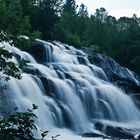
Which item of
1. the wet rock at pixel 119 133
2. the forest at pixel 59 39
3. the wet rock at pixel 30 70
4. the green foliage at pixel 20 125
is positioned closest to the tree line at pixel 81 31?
the forest at pixel 59 39

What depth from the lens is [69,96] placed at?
31.9 m

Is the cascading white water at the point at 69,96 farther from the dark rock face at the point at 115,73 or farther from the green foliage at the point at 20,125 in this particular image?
the green foliage at the point at 20,125

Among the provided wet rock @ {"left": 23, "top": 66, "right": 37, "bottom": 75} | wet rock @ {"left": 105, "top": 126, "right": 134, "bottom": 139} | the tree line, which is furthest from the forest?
wet rock @ {"left": 105, "top": 126, "right": 134, "bottom": 139}

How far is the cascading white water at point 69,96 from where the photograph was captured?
27.8m

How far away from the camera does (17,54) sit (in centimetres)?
3409

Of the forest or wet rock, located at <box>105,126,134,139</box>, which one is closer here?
the forest

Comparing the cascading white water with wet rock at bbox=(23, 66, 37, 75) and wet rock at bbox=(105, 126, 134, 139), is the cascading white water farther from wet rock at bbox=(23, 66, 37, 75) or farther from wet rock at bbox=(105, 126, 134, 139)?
wet rock at bbox=(105, 126, 134, 139)

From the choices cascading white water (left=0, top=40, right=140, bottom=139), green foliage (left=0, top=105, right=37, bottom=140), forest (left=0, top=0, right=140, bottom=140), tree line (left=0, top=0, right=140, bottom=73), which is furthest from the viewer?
tree line (left=0, top=0, right=140, bottom=73)

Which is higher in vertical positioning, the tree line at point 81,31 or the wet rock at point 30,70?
the tree line at point 81,31

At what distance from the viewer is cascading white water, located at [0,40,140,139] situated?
2783 centimetres

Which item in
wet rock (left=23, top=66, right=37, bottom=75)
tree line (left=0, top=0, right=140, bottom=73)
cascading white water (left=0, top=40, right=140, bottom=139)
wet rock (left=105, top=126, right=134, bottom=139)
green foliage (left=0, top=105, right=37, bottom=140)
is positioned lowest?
wet rock (left=105, top=126, right=134, bottom=139)

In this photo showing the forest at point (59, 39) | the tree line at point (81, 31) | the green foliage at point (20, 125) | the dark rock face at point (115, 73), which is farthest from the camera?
the tree line at point (81, 31)

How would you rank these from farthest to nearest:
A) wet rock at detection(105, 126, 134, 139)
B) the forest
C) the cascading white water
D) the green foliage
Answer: the cascading white water < wet rock at detection(105, 126, 134, 139) < the forest < the green foliage

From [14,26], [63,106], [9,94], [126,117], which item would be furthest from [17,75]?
[126,117]
